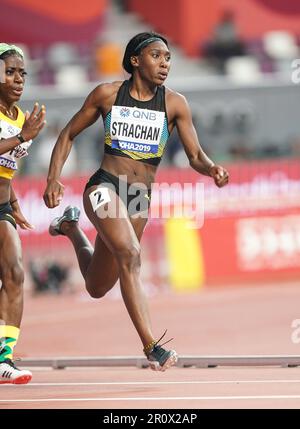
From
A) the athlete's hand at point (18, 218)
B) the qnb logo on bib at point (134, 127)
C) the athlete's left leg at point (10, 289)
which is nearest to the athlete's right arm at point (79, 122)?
the qnb logo on bib at point (134, 127)

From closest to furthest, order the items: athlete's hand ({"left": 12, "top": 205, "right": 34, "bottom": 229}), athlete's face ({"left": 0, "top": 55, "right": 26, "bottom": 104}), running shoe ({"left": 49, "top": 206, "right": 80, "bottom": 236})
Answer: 1. athlete's face ({"left": 0, "top": 55, "right": 26, "bottom": 104})
2. athlete's hand ({"left": 12, "top": 205, "right": 34, "bottom": 229})
3. running shoe ({"left": 49, "top": 206, "right": 80, "bottom": 236})

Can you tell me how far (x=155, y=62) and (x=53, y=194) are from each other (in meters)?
1.36

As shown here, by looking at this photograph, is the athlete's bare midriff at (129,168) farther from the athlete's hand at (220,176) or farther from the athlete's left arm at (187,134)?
the athlete's hand at (220,176)

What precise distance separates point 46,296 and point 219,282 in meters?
3.01

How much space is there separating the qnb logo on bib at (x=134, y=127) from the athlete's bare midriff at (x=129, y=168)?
0.11 metres

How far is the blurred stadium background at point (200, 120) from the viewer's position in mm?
23016

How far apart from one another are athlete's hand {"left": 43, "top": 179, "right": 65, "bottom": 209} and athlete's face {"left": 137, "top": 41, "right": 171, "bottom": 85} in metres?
1.16

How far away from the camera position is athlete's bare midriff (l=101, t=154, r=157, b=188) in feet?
36.6

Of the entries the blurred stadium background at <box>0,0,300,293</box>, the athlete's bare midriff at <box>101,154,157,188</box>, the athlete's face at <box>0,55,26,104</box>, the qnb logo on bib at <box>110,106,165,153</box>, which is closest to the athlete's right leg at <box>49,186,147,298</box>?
the athlete's bare midriff at <box>101,154,157,188</box>

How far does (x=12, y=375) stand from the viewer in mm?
10406

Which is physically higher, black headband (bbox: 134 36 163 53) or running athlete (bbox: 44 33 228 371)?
black headband (bbox: 134 36 163 53)

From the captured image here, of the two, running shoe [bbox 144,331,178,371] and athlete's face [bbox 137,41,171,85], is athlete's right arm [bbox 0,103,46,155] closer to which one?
athlete's face [bbox 137,41,171,85]

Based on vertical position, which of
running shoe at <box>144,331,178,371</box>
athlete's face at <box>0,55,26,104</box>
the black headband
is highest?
the black headband

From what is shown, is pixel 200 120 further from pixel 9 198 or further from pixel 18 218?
pixel 9 198
